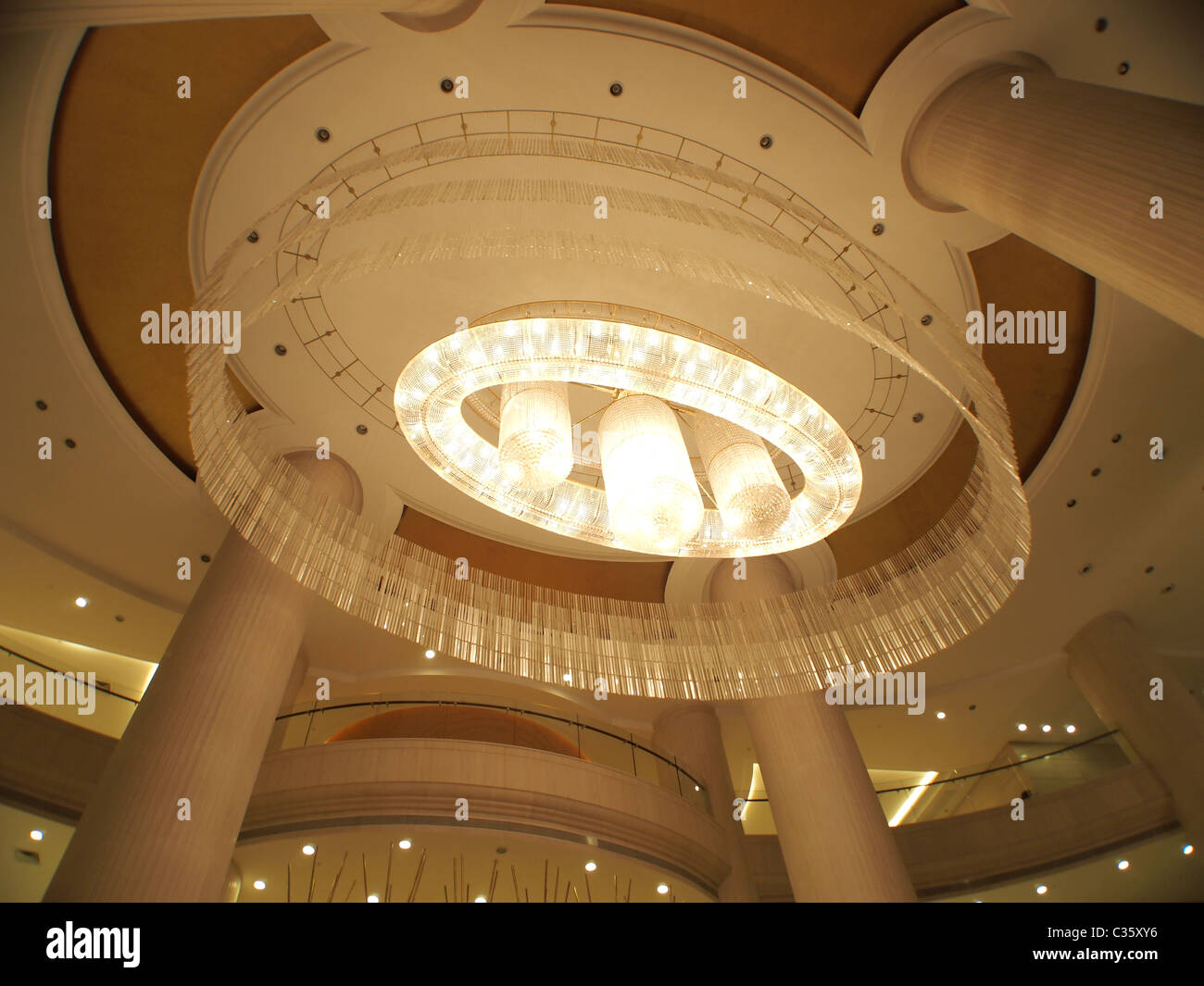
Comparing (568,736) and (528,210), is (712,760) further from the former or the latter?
(528,210)

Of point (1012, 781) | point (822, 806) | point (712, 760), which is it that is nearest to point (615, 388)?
point (822, 806)

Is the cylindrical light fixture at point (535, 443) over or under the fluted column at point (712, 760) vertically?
over

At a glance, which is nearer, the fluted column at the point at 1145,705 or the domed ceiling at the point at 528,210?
the domed ceiling at the point at 528,210

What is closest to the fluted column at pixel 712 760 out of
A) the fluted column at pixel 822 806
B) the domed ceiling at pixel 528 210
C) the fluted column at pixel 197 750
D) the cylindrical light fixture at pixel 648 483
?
the fluted column at pixel 822 806

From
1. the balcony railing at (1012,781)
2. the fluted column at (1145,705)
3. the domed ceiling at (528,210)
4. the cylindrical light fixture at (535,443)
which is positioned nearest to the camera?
the cylindrical light fixture at (535,443)

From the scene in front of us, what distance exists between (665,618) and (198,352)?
3596 millimetres

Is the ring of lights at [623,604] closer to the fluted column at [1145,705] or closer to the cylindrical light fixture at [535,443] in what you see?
the cylindrical light fixture at [535,443]

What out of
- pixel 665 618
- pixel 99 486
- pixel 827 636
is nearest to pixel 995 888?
pixel 827 636

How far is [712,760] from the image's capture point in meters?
10.4

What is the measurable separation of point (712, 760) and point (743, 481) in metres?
6.47

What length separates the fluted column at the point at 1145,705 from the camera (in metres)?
8.44

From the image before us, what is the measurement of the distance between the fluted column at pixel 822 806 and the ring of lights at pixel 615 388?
312 cm

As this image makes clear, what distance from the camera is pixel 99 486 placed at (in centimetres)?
842

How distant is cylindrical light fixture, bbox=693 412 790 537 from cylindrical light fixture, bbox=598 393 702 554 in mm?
374
